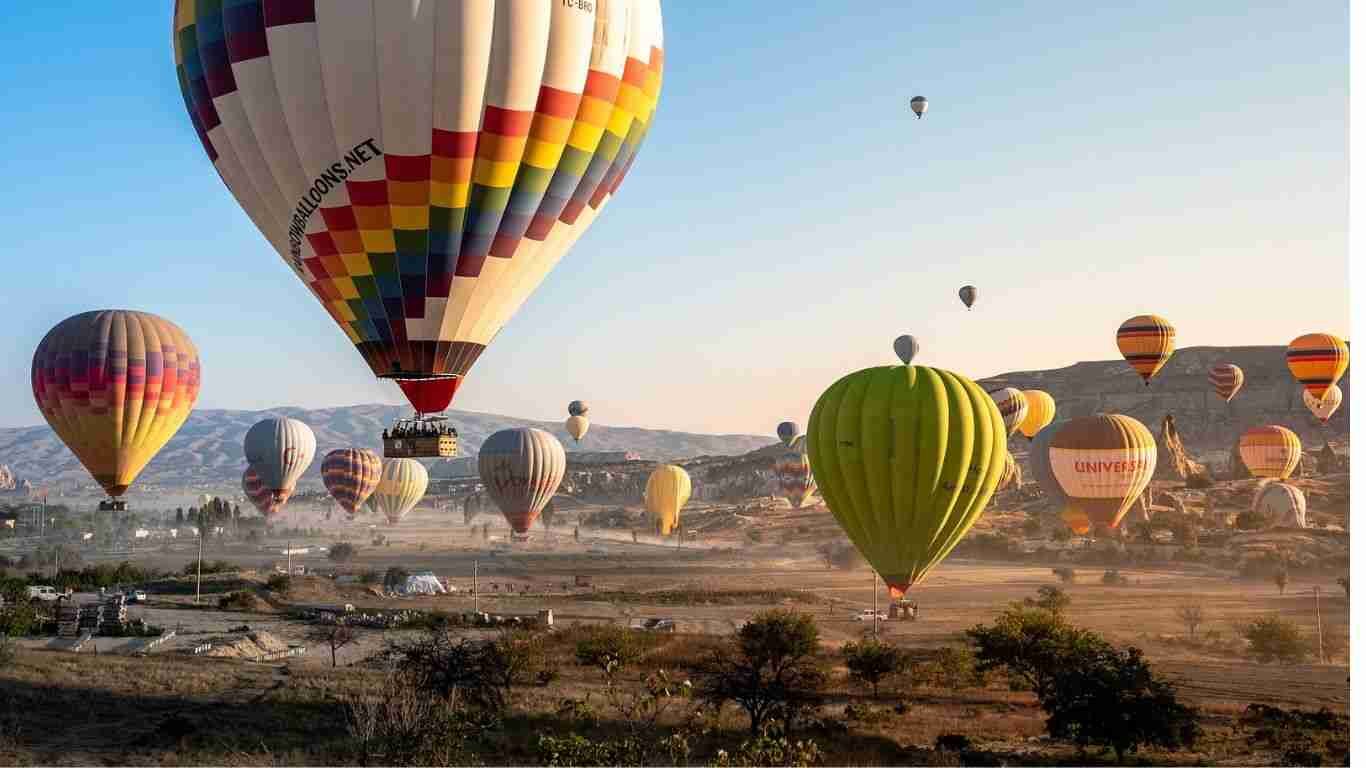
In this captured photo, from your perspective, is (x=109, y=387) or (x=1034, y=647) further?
(x=109, y=387)

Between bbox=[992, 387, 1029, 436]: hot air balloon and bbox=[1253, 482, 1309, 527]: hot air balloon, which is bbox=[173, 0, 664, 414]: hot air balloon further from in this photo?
bbox=[1253, 482, 1309, 527]: hot air balloon

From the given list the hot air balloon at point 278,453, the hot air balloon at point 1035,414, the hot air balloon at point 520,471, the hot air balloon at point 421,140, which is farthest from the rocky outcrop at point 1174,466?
the hot air balloon at point 421,140

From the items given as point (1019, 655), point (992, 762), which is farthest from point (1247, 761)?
point (1019, 655)

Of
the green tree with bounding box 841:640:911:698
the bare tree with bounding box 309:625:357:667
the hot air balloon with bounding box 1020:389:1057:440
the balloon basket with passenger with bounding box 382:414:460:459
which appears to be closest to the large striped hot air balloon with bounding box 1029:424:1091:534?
the hot air balloon with bounding box 1020:389:1057:440

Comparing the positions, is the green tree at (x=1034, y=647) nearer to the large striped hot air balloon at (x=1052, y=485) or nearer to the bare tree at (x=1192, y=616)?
the bare tree at (x=1192, y=616)

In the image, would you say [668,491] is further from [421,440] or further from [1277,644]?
[421,440]

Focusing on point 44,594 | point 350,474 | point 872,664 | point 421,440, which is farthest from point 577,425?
point 421,440
